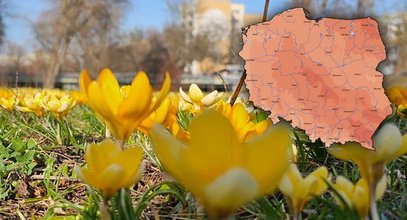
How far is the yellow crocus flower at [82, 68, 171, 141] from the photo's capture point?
0.58 m

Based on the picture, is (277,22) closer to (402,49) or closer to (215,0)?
(402,49)

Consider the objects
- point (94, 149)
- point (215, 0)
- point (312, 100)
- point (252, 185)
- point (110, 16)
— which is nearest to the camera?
point (252, 185)

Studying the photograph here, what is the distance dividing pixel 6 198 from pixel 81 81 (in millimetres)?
444

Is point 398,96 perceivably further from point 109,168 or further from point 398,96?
point 109,168

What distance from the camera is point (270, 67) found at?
0.78 meters

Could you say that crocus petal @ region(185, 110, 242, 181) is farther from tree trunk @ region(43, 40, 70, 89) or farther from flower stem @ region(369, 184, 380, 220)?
tree trunk @ region(43, 40, 70, 89)

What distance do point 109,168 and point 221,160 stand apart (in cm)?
16

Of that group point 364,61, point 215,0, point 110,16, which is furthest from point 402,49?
point 215,0

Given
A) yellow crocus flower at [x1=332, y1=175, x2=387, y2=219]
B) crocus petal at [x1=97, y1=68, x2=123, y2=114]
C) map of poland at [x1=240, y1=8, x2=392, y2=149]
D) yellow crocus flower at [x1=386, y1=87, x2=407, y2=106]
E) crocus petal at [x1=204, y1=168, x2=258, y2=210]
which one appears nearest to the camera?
crocus petal at [x1=204, y1=168, x2=258, y2=210]

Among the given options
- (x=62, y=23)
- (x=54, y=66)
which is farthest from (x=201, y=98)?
(x=54, y=66)

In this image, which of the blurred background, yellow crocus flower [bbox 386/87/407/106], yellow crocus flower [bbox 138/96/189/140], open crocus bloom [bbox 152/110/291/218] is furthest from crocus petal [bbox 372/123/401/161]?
the blurred background

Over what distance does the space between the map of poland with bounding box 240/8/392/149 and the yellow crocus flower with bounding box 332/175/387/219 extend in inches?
7.5

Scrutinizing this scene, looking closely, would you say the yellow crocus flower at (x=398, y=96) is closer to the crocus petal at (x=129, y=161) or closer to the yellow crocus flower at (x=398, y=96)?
the yellow crocus flower at (x=398, y=96)

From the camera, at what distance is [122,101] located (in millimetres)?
613
